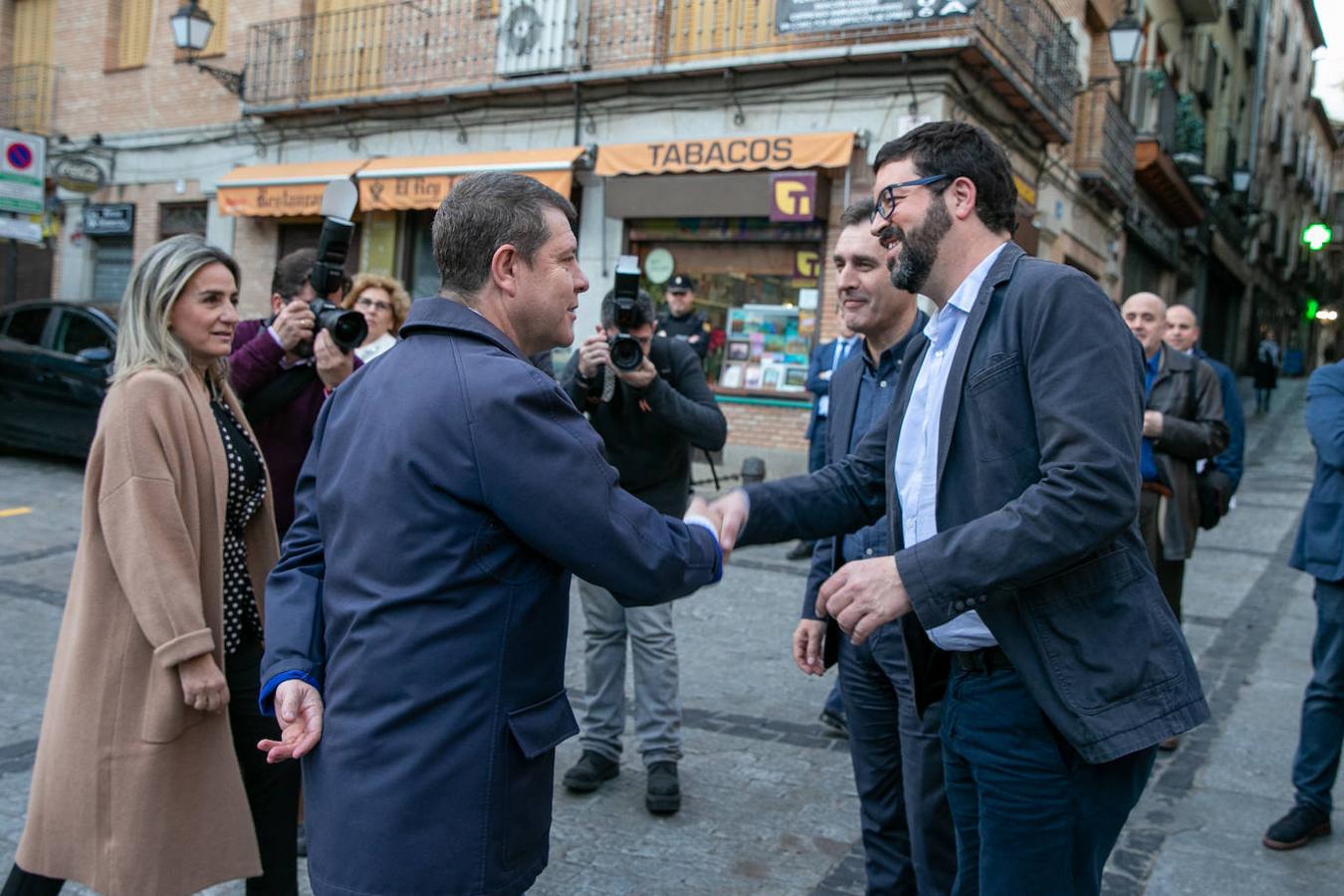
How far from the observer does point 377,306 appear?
16.6 ft

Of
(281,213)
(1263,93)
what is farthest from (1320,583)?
(1263,93)

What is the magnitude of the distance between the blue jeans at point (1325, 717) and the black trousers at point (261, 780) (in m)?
3.42

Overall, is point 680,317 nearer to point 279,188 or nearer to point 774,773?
point 774,773

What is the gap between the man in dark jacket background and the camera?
5.13m

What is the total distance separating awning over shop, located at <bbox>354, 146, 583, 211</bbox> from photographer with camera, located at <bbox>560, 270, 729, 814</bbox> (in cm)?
971

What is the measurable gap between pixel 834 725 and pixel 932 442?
3096 mm

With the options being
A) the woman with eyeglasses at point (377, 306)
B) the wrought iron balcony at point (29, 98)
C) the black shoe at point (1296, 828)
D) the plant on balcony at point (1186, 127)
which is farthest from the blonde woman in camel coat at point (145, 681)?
the plant on balcony at point (1186, 127)

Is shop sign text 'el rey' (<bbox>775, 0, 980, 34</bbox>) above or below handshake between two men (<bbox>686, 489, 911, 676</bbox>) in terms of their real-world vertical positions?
above

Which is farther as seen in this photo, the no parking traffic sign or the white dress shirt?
the no parking traffic sign

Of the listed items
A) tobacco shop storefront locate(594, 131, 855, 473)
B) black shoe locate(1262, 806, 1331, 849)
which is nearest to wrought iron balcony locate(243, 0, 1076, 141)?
tobacco shop storefront locate(594, 131, 855, 473)

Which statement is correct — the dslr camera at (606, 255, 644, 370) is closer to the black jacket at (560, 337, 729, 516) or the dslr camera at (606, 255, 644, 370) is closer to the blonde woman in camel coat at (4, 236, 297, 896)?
the black jacket at (560, 337, 729, 516)

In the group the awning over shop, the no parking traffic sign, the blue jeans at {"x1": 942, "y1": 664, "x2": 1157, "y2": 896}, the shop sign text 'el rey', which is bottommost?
the blue jeans at {"x1": 942, "y1": 664, "x2": 1157, "y2": 896}

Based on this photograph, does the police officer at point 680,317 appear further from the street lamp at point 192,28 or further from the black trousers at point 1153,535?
the street lamp at point 192,28

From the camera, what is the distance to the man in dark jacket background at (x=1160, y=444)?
5129 mm
